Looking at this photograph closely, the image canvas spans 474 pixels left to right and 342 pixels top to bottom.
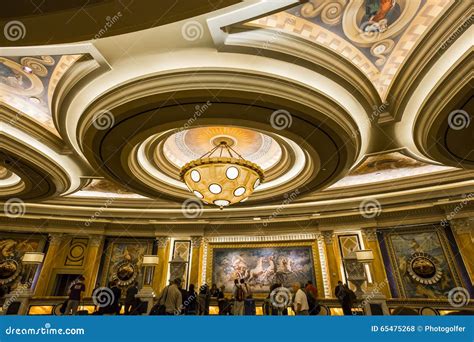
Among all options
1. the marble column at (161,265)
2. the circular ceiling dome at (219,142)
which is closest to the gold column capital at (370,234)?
the circular ceiling dome at (219,142)

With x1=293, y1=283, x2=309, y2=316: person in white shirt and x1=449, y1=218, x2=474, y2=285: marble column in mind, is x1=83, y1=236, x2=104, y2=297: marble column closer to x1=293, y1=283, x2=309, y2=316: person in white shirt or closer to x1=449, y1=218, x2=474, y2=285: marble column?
x1=293, y1=283, x2=309, y2=316: person in white shirt

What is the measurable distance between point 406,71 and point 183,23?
329cm

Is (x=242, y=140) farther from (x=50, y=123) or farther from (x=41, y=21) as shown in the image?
(x=41, y=21)

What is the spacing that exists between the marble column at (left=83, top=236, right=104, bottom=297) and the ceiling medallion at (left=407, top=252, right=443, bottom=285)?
1234cm

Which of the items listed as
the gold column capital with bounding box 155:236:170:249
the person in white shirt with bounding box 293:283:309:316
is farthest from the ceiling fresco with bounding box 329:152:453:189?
the gold column capital with bounding box 155:236:170:249

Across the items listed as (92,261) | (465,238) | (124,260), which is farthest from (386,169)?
(92,261)

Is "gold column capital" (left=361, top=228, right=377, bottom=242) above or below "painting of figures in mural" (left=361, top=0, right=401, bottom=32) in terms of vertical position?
below

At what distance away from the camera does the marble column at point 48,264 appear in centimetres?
1040


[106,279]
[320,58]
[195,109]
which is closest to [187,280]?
[106,279]

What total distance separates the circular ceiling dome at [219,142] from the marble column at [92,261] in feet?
22.2

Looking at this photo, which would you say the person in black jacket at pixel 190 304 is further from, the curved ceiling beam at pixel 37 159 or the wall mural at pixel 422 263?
the wall mural at pixel 422 263

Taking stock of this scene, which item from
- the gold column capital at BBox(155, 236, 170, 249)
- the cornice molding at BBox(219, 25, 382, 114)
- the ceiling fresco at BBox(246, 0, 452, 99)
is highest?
the ceiling fresco at BBox(246, 0, 452, 99)

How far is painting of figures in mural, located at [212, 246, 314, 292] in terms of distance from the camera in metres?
10.6

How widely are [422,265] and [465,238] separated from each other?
1.62 meters
